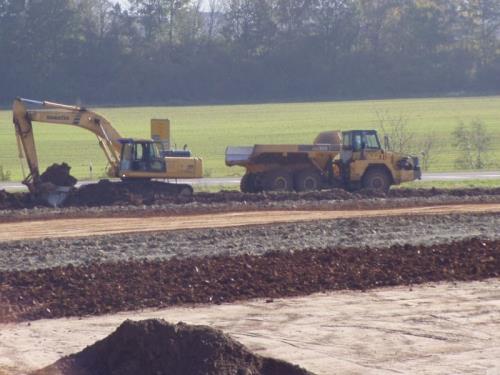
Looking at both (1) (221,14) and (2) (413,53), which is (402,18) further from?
(1) (221,14)

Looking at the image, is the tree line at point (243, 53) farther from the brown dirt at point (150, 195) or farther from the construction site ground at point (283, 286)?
the construction site ground at point (283, 286)

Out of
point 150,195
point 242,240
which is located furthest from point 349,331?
point 150,195

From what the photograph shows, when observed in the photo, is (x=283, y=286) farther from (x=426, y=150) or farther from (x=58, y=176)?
(x=426, y=150)

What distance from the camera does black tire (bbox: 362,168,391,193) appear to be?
37.0 m

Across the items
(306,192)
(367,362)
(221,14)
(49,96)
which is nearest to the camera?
(367,362)

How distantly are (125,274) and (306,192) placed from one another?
57.6 feet

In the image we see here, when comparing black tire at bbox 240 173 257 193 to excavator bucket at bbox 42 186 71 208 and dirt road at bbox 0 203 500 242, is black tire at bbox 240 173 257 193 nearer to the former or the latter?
excavator bucket at bbox 42 186 71 208

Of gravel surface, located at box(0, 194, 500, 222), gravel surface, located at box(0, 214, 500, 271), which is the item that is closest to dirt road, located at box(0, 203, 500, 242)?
gravel surface, located at box(0, 194, 500, 222)

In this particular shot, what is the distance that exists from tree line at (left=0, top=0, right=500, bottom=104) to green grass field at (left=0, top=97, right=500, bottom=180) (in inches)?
225

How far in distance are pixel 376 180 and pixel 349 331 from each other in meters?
23.1

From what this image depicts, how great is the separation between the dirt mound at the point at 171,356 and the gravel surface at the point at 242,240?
8.14 meters

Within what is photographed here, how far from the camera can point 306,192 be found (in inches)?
1388

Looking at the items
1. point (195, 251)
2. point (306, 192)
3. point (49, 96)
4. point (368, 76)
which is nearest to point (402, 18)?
point (368, 76)

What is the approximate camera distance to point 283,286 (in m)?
17.2
